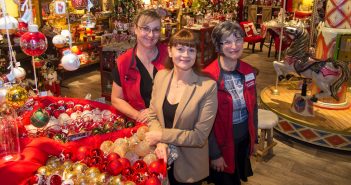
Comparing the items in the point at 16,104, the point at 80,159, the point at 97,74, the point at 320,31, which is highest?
the point at 320,31

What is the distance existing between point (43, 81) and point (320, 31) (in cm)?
397

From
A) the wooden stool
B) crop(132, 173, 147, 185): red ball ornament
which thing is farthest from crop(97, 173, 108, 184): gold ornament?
the wooden stool

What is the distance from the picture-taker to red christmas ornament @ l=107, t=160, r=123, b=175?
1523 millimetres

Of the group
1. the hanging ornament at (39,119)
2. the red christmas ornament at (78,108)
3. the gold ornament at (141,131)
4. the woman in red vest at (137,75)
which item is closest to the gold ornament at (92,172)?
the gold ornament at (141,131)

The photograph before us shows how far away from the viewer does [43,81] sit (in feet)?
17.0

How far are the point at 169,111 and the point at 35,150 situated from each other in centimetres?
70

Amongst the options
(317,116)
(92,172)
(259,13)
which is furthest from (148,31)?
(259,13)

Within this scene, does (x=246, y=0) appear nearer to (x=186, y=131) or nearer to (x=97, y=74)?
(x=97, y=74)

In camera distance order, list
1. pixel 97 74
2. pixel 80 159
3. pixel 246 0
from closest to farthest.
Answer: pixel 80 159 → pixel 97 74 → pixel 246 0

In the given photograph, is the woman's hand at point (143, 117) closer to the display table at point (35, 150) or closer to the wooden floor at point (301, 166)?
the display table at point (35, 150)

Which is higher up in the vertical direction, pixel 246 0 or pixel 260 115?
pixel 246 0

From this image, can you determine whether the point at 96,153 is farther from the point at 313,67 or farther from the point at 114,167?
the point at 313,67

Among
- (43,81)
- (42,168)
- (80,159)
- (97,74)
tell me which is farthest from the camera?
(97,74)

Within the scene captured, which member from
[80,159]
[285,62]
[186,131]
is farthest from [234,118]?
[285,62]
